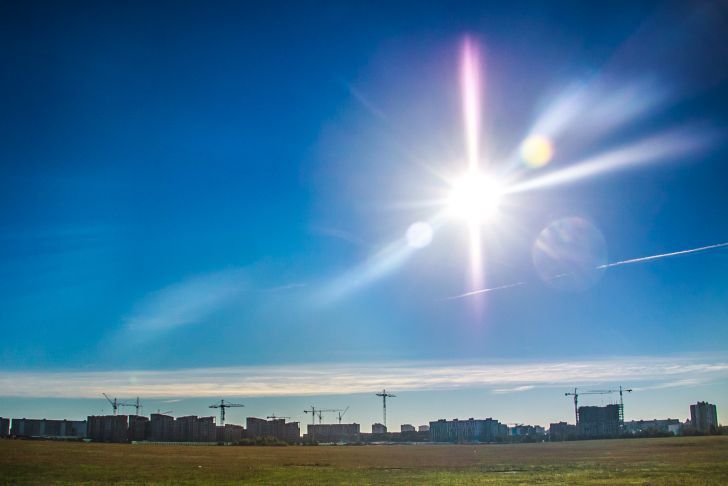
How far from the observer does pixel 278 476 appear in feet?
201

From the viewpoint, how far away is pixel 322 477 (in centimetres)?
5884

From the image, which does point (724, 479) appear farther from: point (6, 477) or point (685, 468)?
point (6, 477)

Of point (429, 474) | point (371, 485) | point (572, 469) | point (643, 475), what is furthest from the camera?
point (572, 469)

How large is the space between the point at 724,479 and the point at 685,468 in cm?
1343

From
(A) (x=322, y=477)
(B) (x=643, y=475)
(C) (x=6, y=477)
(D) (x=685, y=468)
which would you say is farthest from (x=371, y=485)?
(D) (x=685, y=468)

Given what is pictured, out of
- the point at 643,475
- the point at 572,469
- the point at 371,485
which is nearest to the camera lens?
the point at 371,485

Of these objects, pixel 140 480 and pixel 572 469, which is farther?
pixel 572 469

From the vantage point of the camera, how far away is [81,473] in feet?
190

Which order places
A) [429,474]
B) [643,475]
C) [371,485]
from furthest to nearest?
1. [429,474]
2. [643,475]
3. [371,485]

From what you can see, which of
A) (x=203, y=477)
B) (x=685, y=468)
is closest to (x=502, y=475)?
(x=685, y=468)

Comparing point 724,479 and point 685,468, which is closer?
point 724,479

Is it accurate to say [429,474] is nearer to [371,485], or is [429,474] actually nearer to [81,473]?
[371,485]

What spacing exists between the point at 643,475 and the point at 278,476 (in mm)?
31904

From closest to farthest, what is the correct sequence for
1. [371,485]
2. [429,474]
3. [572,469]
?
1. [371,485]
2. [429,474]
3. [572,469]
